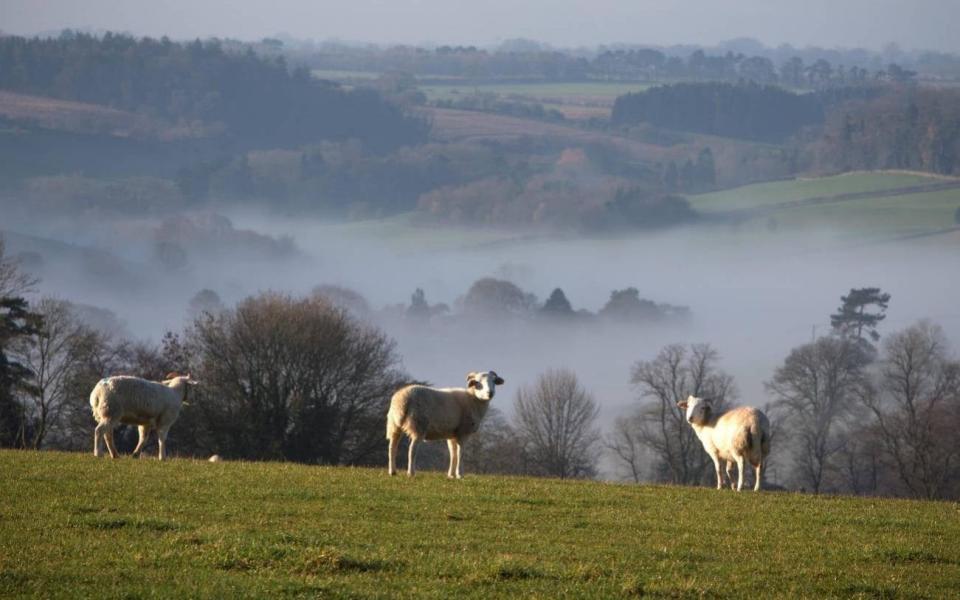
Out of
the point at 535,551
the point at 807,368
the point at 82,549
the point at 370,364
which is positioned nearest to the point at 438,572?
the point at 535,551

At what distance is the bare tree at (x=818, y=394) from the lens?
8875 cm

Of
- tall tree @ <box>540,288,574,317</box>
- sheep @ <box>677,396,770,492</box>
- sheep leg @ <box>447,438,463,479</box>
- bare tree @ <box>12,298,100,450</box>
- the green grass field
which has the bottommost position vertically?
the green grass field

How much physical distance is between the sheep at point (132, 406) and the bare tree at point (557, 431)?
130 feet

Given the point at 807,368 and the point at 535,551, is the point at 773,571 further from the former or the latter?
the point at 807,368

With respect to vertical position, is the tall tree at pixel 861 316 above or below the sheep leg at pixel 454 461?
above

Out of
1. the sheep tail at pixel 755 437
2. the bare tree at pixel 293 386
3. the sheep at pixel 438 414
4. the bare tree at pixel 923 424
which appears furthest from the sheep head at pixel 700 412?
the bare tree at pixel 293 386

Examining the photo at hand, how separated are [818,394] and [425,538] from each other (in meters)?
91.7

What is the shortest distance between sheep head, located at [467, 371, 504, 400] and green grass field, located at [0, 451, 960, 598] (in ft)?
Answer: 8.35

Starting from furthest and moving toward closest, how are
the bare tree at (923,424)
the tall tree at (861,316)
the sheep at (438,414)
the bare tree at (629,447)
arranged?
the tall tree at (861,316)
the bare tree at (629,447)
the bare tree at (923,424)
the sheep at (438,414)

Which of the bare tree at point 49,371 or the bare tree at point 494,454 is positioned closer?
the bare tree at point 49,371

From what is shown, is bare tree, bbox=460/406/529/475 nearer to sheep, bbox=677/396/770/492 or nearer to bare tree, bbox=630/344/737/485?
bare tree, bbox=630/344/737/485

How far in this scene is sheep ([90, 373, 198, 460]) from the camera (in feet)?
90.1

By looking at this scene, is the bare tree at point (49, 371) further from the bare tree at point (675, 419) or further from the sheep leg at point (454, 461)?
the bare tree at point (675, 419)

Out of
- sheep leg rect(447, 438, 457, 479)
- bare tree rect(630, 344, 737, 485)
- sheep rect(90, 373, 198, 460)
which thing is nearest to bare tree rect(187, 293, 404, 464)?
bare tree rect(630, 344, 737, 485)
